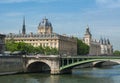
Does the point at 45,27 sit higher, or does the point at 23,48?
the point at 45,27

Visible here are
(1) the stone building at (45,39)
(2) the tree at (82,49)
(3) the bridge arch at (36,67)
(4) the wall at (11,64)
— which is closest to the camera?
(4) the wall at (11,64)

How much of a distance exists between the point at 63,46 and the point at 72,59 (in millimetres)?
49790

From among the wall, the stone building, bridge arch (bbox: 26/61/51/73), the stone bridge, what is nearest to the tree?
the stone building

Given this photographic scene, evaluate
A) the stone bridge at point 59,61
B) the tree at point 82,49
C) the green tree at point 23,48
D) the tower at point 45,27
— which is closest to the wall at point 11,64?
the stone bridge at point 59,61

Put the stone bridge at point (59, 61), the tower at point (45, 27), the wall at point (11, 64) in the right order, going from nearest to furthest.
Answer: the wall at point (11, 64), the stone bridge at point (59, 61), the tower at point (45, 27)

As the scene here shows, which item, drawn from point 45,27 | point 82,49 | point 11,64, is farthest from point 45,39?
point 11,64

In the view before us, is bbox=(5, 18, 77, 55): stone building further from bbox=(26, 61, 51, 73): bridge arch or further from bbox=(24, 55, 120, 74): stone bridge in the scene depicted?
bbox=(24, 55, 120, 74): stone bridge

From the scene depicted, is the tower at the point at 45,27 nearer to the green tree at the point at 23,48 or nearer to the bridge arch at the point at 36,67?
the green tree at the point at 23,48

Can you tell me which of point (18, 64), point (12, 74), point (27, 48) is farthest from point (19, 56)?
point (27, 48)

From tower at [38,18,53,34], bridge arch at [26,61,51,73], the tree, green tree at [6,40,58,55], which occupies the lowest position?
bridge arch at [26,61,51,73]

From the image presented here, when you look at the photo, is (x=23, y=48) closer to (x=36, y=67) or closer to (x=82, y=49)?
(x=36, y=67)

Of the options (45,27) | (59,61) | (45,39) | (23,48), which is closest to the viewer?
(59,61)

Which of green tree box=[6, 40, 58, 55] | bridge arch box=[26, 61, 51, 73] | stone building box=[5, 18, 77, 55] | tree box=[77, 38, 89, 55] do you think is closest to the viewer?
bridge arch box=[26, 61, 51, 73]

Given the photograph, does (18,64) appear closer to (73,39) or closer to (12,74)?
(12,74)
